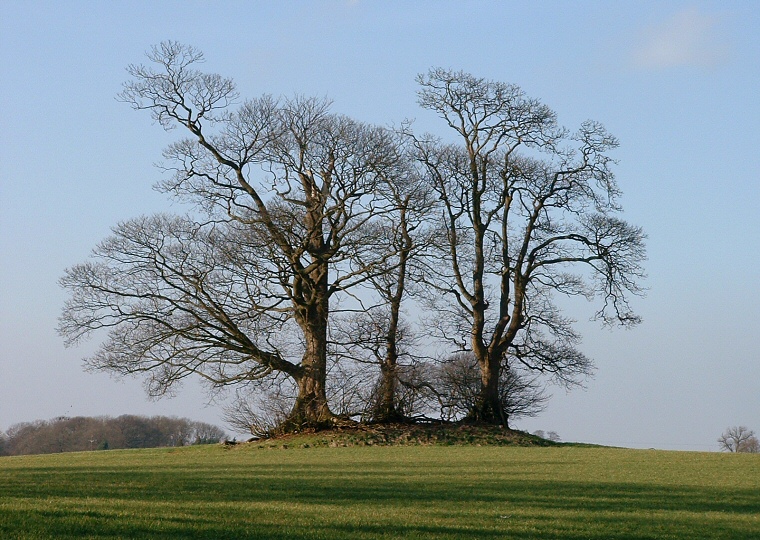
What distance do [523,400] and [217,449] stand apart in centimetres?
1326

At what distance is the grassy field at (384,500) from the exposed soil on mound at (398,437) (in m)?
7.18

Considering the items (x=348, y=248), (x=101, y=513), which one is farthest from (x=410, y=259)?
(x=101, y=513)

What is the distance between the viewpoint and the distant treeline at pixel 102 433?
37281mm

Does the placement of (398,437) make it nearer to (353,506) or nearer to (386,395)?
(386,395)

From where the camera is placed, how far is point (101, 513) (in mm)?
9234

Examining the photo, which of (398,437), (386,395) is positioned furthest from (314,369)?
(398,437)

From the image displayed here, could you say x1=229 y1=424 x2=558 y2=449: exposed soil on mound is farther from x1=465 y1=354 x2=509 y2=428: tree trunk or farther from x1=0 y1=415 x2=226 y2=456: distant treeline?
x1=0 y1=415 x2=226 y2=456: distant treeline

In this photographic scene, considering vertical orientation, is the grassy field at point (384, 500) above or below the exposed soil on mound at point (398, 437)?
below

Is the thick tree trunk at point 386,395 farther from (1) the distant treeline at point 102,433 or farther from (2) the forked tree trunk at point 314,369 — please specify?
(1) the distant treeline at point 102,433

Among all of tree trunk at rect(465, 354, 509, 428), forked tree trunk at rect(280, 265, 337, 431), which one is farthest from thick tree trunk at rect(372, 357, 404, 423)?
tree trunk at rect(465, 354, 509, 428)

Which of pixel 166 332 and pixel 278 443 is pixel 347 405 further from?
pixel 166 332

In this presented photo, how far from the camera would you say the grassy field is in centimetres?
892

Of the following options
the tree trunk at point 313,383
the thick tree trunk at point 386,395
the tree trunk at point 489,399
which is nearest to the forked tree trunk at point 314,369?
the tree trunk at point 313,383

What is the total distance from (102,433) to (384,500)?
29.0 metres
